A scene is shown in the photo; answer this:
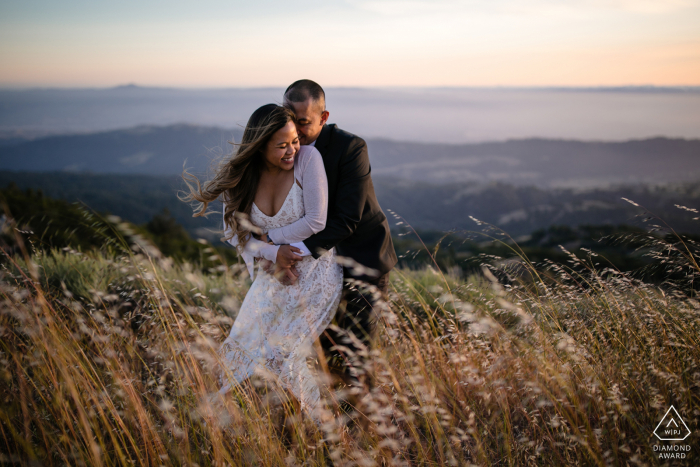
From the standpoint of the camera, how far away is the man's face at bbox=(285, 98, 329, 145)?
2.24 metres

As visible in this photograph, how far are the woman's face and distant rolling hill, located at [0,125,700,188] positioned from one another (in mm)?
74857

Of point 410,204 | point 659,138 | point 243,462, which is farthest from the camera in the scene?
point 659,138

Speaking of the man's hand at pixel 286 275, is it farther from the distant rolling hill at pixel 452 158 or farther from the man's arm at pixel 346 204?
the distant rolling hill at pixel 452 158

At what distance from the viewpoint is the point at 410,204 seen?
67375 mm

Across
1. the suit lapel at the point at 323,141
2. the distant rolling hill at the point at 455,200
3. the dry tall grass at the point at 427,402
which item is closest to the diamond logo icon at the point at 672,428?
the dry tall grass at the point at 427,402

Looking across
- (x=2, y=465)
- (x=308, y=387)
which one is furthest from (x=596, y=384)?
(x=2, y=465)

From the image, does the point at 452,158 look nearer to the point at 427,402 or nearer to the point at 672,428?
the point at 672,428

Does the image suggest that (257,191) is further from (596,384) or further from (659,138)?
(659,138)

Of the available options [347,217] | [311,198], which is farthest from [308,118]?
[347,217]

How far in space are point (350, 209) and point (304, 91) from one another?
762 millimetres

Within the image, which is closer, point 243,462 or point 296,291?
point 243,462

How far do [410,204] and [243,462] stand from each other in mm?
66946

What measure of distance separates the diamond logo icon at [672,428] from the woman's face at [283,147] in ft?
7.30

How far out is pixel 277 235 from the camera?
2250 millimetres
